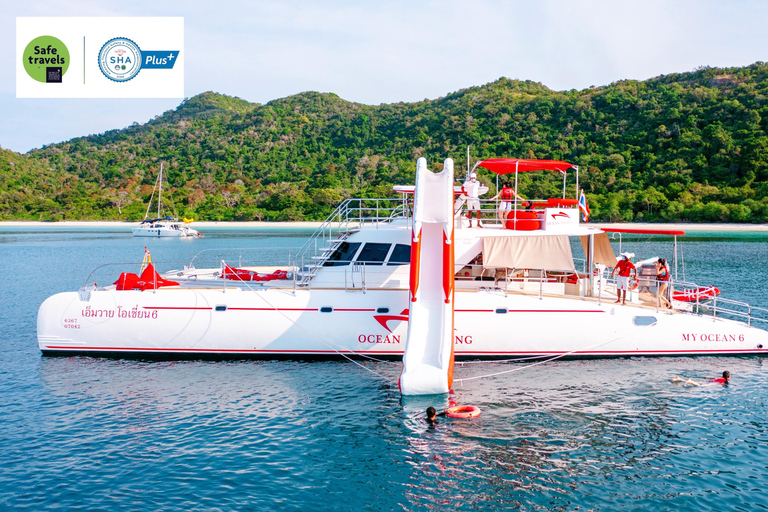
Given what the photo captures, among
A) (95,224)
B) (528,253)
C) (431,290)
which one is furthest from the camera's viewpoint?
(95,224)

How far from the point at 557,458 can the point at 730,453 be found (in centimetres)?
344

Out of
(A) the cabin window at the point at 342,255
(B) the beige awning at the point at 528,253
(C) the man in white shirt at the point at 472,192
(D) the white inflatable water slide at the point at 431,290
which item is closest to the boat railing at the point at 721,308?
(B) the beige awning at the point at 528,253

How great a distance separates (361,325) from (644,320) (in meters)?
8.06

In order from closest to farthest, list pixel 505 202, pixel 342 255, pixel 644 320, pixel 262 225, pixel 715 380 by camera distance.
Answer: pixel 715 380
pixel 644 320
pixel 342 255
pixel 505 202
pixel 262 225

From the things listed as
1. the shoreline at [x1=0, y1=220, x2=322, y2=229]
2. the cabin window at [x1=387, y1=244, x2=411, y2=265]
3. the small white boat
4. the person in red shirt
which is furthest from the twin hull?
the shoreline at [x1=0, y1=220, x2=322, y2=229]

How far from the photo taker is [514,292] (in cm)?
1599

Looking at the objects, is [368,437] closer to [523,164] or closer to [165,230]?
[523,164]

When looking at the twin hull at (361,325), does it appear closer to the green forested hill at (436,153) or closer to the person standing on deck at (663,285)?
the person standing on deck at (663,285)

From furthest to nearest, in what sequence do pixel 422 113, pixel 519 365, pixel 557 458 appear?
pixel 422 113 < pixel 519 365 < pixel 557 458

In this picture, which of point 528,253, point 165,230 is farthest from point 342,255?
point 165,230

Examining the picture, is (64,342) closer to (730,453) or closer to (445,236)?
(445,236)

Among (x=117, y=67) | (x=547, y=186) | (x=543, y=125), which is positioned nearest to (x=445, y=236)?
(x=117, y=67)

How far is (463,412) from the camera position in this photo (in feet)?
40.0

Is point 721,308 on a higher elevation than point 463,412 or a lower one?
higher
